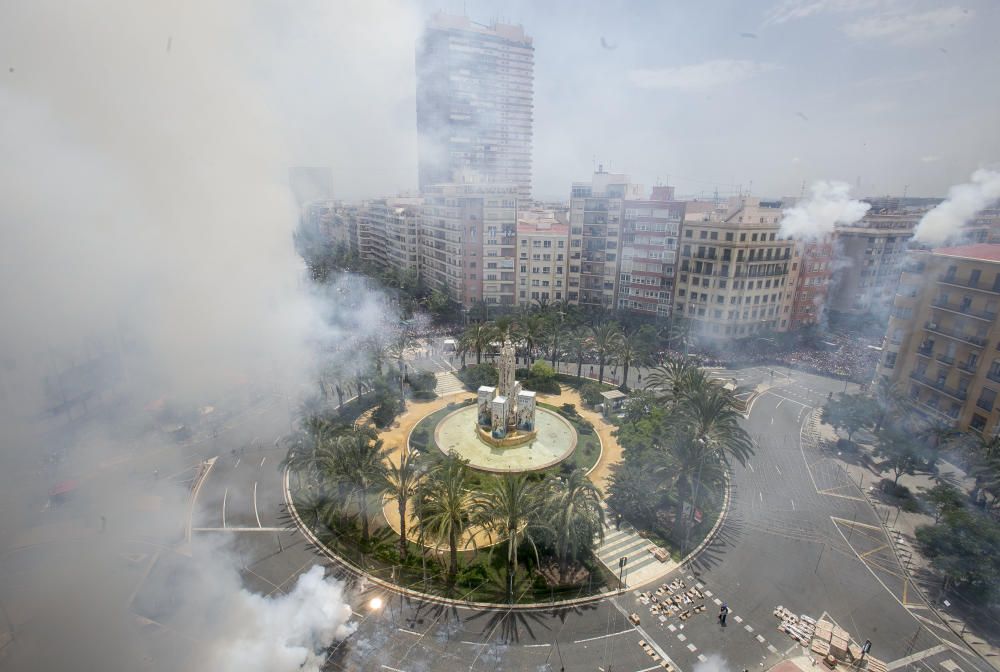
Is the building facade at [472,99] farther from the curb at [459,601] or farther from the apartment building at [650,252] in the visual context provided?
the curb at [459,601]

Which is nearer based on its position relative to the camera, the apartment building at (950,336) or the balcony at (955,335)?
the apartment building at (950,336)

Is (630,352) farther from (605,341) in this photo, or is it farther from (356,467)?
(356,467)

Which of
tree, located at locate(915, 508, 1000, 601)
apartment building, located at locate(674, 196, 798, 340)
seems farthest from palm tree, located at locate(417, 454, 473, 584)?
apartment building, located at locate(674, 196, 798, 340)

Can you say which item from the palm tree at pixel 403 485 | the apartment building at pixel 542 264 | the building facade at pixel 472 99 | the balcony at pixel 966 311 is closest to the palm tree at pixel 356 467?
the palm tree at pixel 403 485

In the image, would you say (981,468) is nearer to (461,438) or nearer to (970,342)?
(970,342)

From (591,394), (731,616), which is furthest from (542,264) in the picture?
(731,616)

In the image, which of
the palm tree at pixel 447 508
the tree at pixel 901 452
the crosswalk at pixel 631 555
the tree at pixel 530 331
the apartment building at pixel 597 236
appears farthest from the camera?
the apartment building at pixel 597 236

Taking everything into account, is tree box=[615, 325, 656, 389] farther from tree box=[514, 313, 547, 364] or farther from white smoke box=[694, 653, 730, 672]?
white smoke box=[694, 653, 730, 672]

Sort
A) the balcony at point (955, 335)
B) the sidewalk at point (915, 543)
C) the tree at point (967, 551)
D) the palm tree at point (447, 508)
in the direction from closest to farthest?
the sidewalk at point (915, 543) < the tree at point (967, 551) < the palm tree at point (447, 508) < the balcony at point (955, 335)
